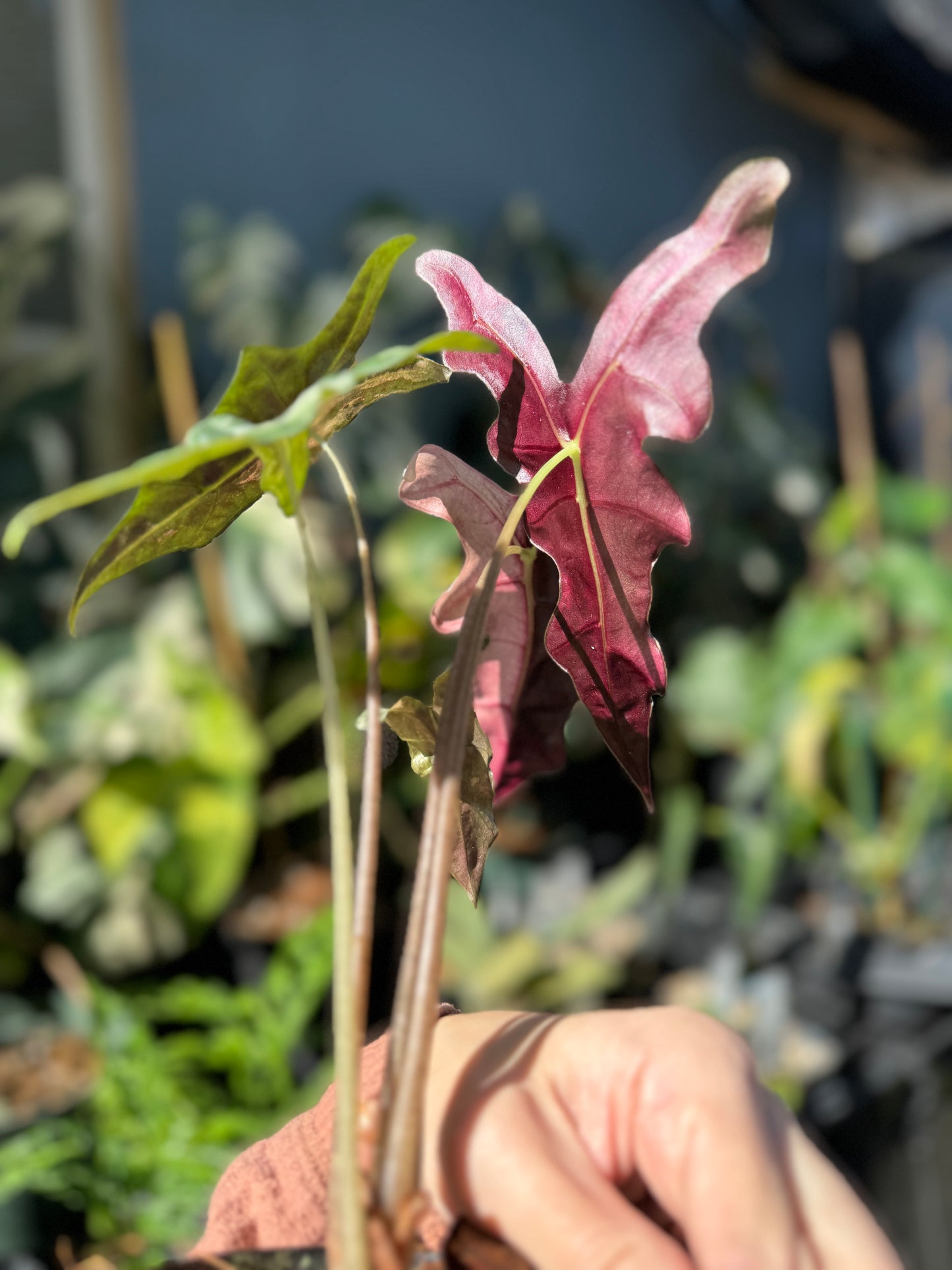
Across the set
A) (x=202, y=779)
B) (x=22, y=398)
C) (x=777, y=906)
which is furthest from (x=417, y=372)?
(x=777, y=906)

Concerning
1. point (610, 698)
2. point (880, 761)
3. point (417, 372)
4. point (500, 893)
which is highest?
point (417, 372)

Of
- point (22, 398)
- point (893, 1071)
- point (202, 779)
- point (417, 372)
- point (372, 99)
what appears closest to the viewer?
point (417, 372)

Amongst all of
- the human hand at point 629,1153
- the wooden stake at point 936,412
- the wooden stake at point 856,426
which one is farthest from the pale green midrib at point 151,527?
the wooden stake at point 936,412

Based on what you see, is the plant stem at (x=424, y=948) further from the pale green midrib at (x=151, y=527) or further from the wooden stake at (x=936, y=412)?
the wooden stake at (x=936, y=412)

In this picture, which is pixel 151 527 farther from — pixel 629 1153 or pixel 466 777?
pixel 629 1153

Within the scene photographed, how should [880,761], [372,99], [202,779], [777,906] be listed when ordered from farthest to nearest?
[880,761] → [372,99] → [777,906] → [202,779]

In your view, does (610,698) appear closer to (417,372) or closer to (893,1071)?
(417,372)

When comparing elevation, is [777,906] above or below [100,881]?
below
